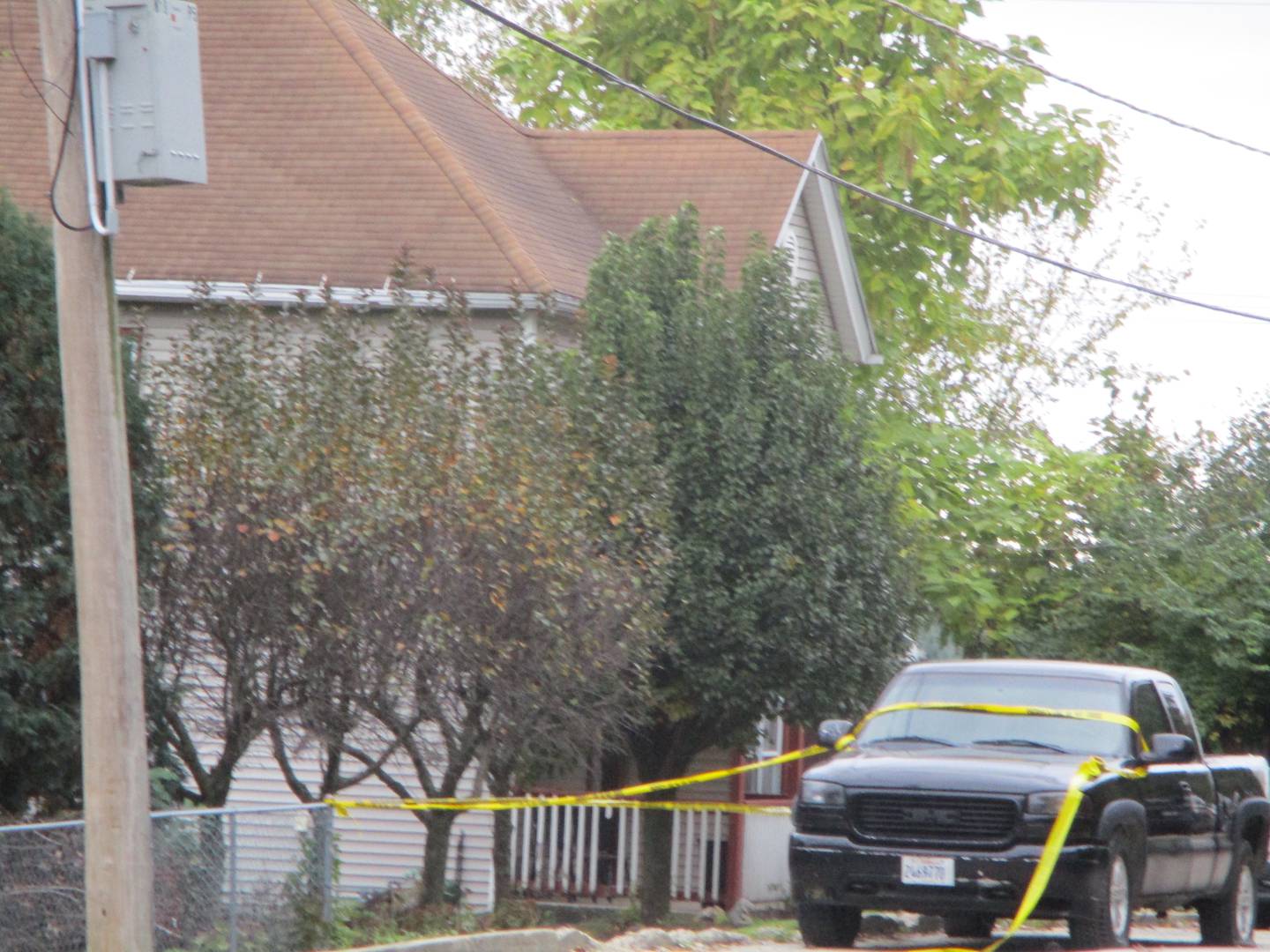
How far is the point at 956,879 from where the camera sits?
11.4 m

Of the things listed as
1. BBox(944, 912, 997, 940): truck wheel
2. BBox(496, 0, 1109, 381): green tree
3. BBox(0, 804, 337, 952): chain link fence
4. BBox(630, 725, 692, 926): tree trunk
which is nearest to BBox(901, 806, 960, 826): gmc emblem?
BBox(944, 912, 997, 940): truck wheel

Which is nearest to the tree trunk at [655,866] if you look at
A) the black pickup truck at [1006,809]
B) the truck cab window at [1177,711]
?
the black pickup truck at [1006,809]

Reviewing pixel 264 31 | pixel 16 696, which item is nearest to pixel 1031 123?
pixel 264 31

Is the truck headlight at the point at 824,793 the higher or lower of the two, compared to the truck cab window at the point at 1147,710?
lower

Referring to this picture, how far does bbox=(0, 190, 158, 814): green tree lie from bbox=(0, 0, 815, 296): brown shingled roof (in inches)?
304

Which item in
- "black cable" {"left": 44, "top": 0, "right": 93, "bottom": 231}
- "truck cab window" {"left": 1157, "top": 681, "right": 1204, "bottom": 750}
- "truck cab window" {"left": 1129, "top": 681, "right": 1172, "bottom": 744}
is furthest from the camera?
"truck cab window" {"left": 1157, "top": 681, "right": 1204, "bottom": 750}

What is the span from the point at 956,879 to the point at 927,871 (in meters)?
0.17

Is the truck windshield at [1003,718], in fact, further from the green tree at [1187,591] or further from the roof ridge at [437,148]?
the green tree at [1187,591]

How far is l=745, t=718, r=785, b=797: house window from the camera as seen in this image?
22.7 m

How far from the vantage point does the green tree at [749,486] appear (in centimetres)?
1659

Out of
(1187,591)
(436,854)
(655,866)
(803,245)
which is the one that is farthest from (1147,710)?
(803,245)

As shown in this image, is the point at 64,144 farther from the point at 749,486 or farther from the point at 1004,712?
the point at 749,486

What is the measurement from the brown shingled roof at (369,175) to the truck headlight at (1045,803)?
856 cm

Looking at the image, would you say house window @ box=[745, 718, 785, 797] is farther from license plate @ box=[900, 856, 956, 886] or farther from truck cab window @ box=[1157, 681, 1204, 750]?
license plate @ box=[900, 856, 956, 886]
